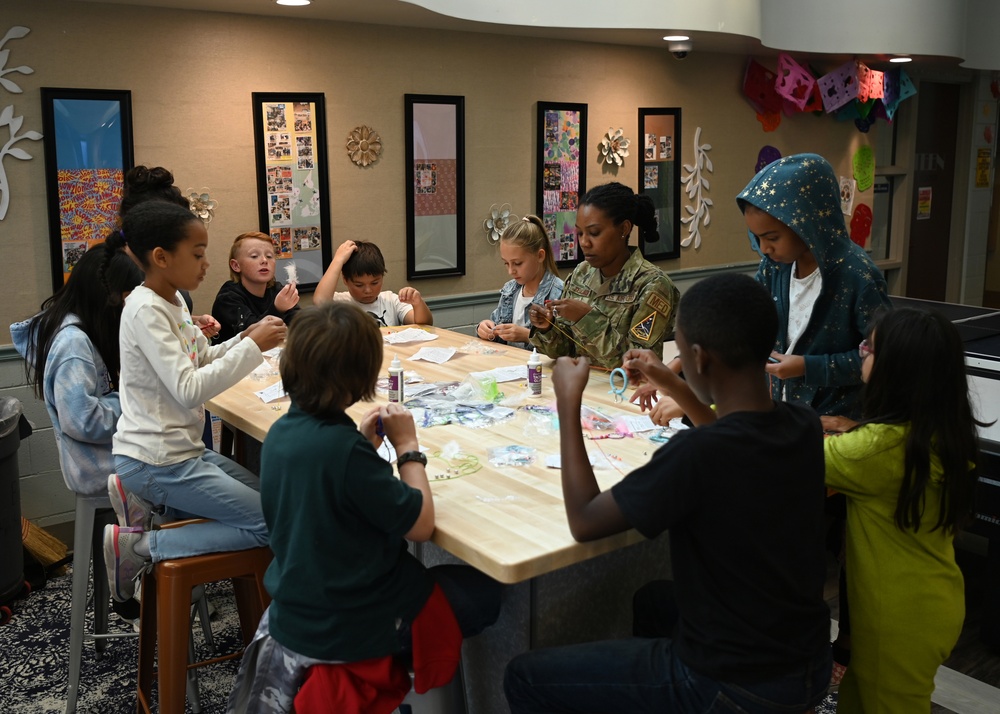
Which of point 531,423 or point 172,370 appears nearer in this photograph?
point 172,370

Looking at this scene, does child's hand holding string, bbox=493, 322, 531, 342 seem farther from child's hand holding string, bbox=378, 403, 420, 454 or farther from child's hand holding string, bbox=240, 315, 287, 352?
child's hand holding string, bbox=378, 403, 420, 454

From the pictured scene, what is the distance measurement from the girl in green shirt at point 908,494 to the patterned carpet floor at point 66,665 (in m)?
0.85

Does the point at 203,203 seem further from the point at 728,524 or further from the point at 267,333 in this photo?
the point at 728,524

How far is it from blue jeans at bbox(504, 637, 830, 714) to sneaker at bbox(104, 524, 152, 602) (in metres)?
1.06

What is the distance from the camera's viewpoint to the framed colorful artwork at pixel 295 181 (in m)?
4.62

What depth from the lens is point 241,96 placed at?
4.53 m

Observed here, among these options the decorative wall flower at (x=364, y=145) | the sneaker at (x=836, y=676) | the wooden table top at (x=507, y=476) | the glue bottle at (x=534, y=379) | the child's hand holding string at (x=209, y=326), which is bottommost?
the sneaker at (x=836, y=676)

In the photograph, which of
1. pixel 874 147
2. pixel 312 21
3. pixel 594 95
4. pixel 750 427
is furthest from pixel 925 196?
pixel 750 427

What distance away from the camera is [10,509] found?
354 cm

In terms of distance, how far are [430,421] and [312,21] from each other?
111 inches

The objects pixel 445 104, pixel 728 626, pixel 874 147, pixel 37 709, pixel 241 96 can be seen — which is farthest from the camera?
pixel 874 147

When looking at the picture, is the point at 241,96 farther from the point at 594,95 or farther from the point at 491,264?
the point at 594,95

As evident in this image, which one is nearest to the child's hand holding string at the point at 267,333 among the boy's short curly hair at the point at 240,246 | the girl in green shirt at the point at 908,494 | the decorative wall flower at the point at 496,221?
the girl in green shirt at the point at 908,494

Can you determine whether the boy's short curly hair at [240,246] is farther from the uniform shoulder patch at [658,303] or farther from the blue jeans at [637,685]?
the blue jeans at [637,685]
